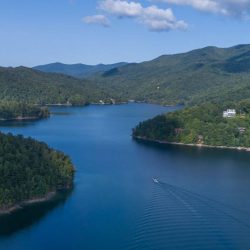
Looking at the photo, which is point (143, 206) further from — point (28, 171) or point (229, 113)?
point (229, 113)

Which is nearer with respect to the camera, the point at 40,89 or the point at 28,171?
the point at 28,171

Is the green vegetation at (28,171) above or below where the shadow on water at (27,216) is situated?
above

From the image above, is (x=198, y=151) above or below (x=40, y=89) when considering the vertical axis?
below

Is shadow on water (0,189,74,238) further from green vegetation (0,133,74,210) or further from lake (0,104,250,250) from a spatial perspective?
green vegetation (0,133,74,210)

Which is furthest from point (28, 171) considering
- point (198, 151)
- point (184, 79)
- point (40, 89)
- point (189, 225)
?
point (184, 79)

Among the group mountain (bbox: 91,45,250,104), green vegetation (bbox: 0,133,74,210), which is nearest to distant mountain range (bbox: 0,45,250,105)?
mountain (bbox: 91,45,250,104)

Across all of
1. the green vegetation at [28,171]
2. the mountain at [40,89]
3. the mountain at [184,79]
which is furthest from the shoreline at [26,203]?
the mountain at [40,89]

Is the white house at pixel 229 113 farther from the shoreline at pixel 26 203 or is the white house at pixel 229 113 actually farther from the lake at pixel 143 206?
the shoreline at pixel 26 203
